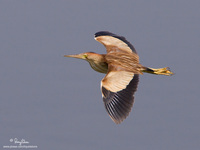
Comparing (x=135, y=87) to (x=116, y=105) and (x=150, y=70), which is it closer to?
(x=116, y=105)

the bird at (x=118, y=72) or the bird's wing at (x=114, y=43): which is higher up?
the bird's wing at (x=114, y=43)

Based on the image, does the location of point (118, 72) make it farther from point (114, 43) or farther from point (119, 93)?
point (114, 43)

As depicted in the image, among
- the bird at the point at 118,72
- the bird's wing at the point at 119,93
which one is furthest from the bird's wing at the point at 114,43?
the bird's wing at the point at 119,93

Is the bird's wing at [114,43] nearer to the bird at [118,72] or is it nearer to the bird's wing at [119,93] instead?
the bird at [118,72]

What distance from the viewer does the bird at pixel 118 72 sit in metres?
12.3

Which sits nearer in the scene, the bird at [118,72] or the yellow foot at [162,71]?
the bird at [118,72]

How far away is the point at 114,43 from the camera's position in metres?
15.2

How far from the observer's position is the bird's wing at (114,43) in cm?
1480

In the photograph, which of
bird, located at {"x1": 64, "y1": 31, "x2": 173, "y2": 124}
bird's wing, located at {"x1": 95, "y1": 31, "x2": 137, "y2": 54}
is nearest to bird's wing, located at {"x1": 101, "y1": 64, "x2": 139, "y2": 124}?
bird, located at {"x1": 64, "y1": 31, "x2": 173, "y2": 124}

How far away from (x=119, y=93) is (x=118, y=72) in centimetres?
83

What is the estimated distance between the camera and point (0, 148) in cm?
6631

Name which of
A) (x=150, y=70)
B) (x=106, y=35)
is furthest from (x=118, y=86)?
(x=106, y=35)

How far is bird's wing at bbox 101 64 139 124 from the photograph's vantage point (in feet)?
40.2

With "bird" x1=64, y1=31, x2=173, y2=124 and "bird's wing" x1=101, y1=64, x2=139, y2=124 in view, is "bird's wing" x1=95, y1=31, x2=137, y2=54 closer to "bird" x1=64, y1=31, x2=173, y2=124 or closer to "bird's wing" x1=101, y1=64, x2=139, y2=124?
"bird" x1=64, y1=31, x2=173, y2=124
